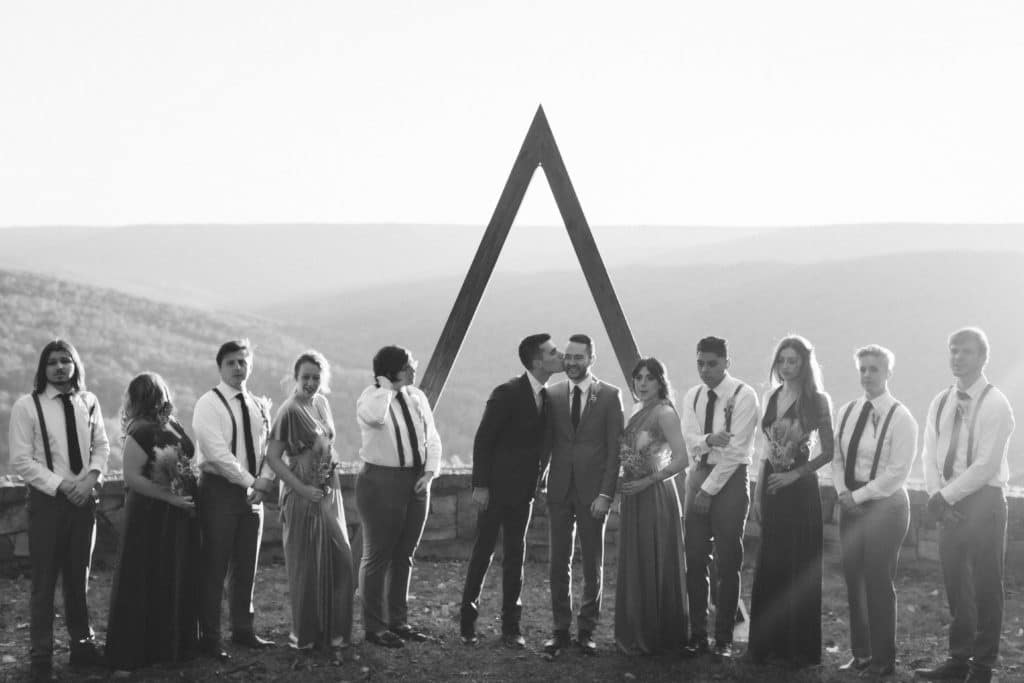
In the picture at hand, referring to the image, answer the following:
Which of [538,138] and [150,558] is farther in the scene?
[538,138]

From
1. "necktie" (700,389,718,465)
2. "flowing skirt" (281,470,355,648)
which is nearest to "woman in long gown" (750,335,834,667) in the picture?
"necktie" (700,389,718,465)

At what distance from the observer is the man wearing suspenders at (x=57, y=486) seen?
5973 millimetres

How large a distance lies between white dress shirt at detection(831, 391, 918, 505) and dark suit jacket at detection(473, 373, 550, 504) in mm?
1791

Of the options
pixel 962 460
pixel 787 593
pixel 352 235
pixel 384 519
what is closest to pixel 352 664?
pixel 384 519

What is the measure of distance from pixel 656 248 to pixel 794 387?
181ft

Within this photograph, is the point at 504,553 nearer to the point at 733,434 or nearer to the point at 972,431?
the point at 733,434

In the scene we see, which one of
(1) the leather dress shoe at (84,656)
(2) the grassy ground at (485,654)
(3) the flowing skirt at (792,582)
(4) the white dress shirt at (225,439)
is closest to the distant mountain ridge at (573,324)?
(2) the grassy ground at (485,654)

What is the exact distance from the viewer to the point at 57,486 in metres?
5.96

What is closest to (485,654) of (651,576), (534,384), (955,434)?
(651,576)

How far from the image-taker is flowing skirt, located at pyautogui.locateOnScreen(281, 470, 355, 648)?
21.0 feet

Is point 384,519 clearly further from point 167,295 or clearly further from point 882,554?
point 167,295

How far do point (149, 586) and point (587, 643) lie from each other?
100 inches

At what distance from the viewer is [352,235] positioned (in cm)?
7231

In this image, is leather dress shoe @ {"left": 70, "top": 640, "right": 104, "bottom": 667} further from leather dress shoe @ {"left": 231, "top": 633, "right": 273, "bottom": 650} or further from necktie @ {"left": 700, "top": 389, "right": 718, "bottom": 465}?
necktie @ {"left": 700, "top": 389, "right": 718, "bottom": 465}
